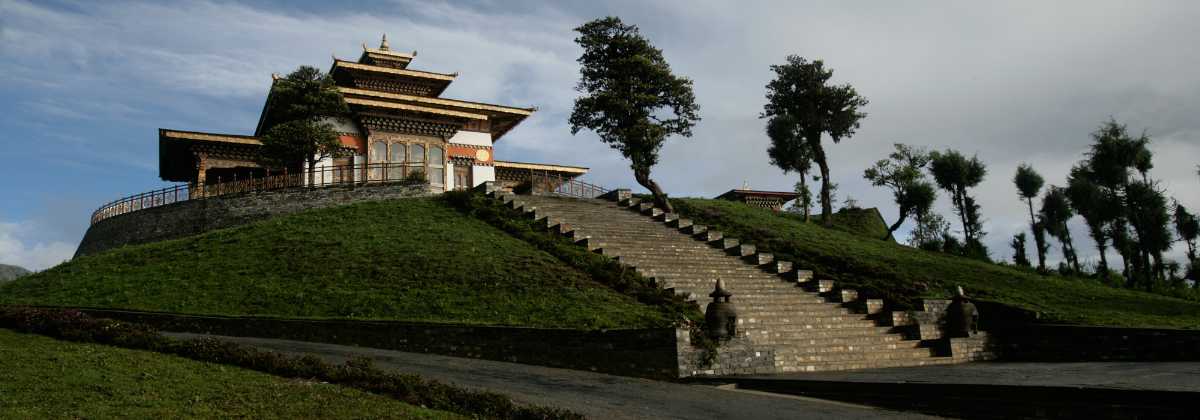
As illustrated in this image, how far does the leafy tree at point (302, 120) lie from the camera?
35250 millimetres

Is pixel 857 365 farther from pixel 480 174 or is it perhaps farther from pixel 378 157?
pixel 480 174

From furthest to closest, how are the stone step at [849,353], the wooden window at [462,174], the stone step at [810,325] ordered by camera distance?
the wooden window at [462,174], the stone step at [810,325], the stone step at [849,353]

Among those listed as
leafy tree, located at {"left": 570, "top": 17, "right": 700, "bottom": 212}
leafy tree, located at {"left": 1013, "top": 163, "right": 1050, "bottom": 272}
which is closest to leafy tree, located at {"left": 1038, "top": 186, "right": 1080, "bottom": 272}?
leafy tree, located at {"left": 1013, "top": 163, "right": 1050, "bottom": 272}

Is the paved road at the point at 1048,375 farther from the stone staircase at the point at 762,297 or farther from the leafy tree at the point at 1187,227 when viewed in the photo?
the leafy tree at the point at 1187,227

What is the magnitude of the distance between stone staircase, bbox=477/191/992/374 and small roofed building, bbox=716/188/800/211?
20009 millimetres

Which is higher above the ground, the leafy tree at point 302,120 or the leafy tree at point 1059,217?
the leafy tree at point 302,120

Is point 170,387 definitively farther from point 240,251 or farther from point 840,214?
point 840,214

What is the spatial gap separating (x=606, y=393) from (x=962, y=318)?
402 inches

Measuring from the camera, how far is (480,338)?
1634 centimetres

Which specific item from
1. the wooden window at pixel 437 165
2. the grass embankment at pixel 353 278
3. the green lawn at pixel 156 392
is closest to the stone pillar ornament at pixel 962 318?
the grass embankment at pixel 353 278

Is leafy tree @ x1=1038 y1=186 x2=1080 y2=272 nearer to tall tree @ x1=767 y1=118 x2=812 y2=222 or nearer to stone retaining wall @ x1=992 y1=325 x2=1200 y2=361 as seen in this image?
tall tree @ x1=767 y1=118 x2=812 y2=222

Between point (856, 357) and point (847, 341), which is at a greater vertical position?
point (847, 341)

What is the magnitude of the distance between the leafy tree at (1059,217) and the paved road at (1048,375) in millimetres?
31413

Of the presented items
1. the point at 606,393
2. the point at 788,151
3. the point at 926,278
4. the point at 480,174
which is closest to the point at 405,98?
the point at 480,174
